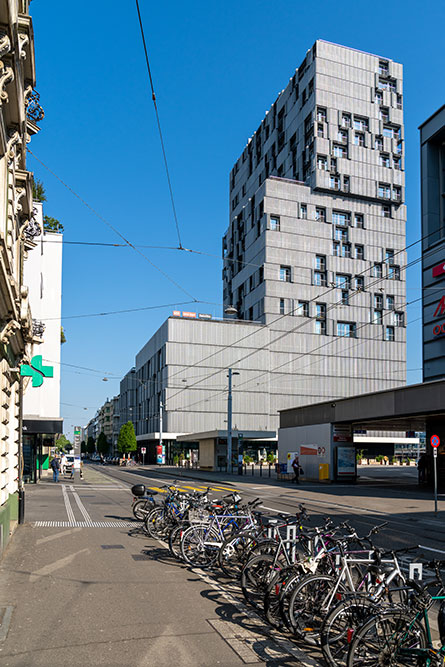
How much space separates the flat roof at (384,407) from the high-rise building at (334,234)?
141 feet

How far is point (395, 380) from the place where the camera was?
88.8 m

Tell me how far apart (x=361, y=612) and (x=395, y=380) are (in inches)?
3398

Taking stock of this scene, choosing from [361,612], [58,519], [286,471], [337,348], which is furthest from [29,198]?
[337,348]

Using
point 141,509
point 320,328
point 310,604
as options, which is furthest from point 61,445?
point 310,604

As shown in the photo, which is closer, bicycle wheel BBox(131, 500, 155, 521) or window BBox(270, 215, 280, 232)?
bicycle wheel BBox(131, 500, 155, 521)

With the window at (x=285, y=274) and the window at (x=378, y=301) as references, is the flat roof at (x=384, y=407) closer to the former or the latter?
the window at (x=285, y=274)

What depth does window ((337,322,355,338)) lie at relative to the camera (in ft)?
283

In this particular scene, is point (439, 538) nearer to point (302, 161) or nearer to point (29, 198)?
point (29, 198)

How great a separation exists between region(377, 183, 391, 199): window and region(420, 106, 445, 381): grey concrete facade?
5016 cm

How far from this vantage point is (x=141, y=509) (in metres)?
17.2

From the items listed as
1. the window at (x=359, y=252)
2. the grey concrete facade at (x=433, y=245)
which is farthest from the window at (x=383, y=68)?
the grey concrete facade at (x=433, y=245)

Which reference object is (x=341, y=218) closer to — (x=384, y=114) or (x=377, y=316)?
(x=377, y=316)

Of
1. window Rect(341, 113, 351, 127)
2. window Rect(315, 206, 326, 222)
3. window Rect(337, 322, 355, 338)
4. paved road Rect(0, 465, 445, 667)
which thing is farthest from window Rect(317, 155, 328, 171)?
paved road Rect(0, 465, 445, 667)

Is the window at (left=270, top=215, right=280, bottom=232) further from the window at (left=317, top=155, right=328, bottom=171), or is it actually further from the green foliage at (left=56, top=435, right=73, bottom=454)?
the green foliage at (left=56, top=435, right=73, bottom=454)
